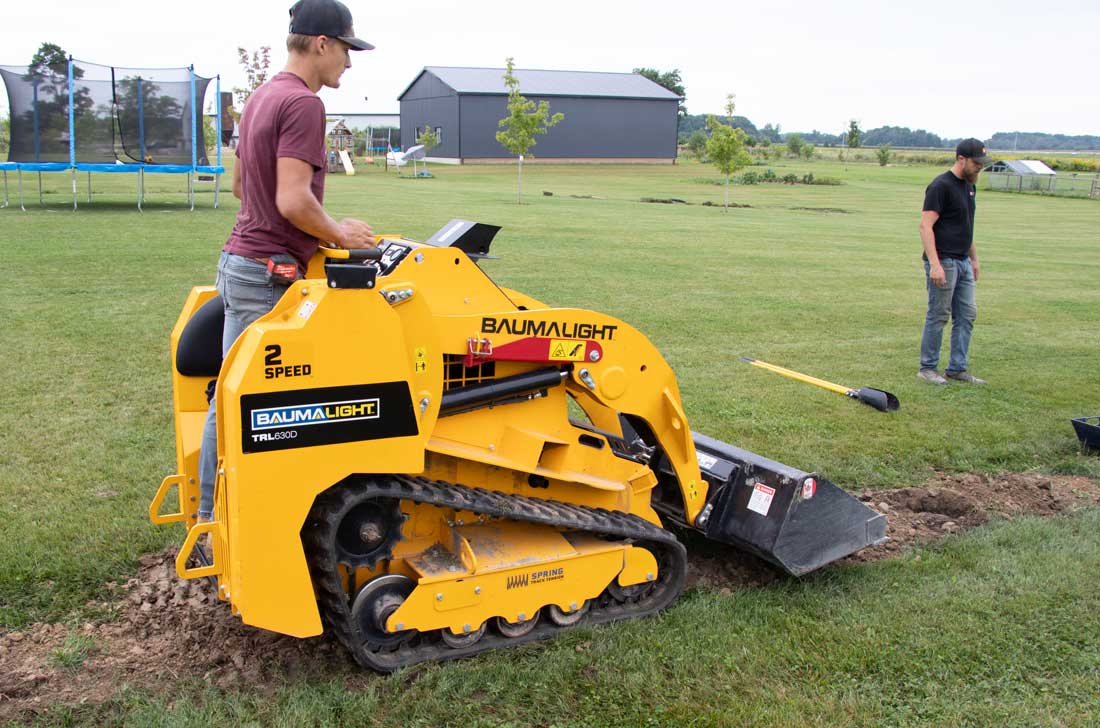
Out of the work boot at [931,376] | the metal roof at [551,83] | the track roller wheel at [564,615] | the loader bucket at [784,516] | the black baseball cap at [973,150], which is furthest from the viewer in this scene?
the metal roof at [551,83]

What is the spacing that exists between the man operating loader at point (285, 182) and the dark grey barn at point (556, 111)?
60829 mm

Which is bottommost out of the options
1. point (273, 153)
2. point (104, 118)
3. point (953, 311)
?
point (953, 311)

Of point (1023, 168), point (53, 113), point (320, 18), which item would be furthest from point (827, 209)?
point (320, 18)

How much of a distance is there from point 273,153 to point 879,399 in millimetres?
5943

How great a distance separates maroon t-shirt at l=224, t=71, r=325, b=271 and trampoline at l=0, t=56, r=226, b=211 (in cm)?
2045

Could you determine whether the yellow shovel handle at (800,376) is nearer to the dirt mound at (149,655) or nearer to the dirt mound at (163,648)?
the dirt mound at (163,648)

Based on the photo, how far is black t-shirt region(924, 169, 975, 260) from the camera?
9133 millimetres

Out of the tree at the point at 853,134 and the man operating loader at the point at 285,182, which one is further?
the tree at the point at 853,134

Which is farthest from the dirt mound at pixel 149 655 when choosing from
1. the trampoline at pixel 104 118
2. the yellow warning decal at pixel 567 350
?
the trampoline at pixel 104 118

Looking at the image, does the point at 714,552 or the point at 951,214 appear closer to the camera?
the point at 714,552

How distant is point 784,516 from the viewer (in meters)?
4.85

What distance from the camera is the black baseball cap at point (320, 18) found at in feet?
12.7

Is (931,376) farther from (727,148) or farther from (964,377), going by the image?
(727,148)

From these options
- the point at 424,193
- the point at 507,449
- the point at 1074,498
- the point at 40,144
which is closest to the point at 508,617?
the point at 507,449
